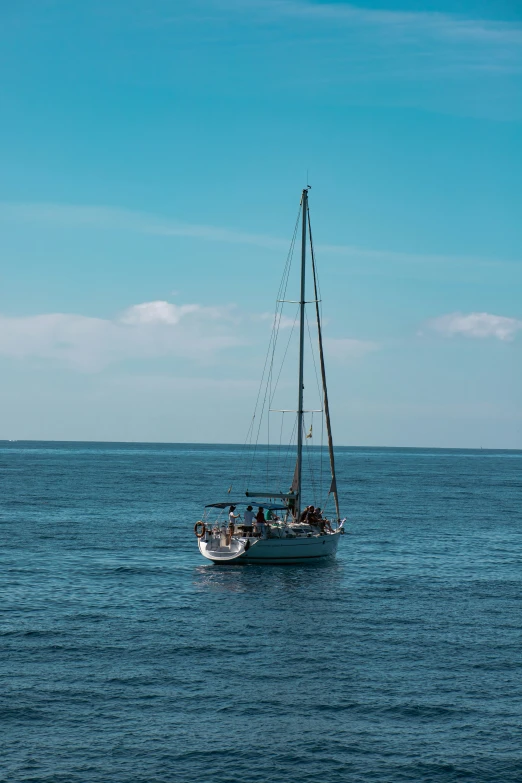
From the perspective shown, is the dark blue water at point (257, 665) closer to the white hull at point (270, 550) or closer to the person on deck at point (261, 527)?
the white hull at point (270, 550)

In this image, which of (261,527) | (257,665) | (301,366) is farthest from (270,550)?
(257,665)

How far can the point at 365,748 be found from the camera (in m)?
23.2

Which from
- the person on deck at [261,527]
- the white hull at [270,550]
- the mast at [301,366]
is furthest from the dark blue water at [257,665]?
the mast at [301,366]

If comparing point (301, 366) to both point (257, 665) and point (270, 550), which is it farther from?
point (257, 665)

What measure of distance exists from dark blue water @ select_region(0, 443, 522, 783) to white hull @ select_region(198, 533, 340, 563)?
29.9 inches

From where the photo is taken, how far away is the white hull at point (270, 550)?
1946 inches

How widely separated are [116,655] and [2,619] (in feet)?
25.1

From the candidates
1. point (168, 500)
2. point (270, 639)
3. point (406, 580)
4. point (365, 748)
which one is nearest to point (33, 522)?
point (168, 500)

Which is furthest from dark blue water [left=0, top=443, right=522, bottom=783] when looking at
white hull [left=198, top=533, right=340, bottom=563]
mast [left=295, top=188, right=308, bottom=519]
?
mast [left=295, top=188, right=308, bottom=519]

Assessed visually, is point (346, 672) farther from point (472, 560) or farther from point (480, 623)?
point (472, 560)

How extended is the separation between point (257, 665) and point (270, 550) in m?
19.2

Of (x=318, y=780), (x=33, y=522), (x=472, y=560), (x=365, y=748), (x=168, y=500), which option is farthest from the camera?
(x=168, y=500)

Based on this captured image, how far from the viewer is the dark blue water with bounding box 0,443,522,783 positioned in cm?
2241

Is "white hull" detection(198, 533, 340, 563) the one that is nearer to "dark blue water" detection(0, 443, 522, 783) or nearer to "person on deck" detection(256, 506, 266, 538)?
"person on deck" detection(256, 506, 266, 538)
